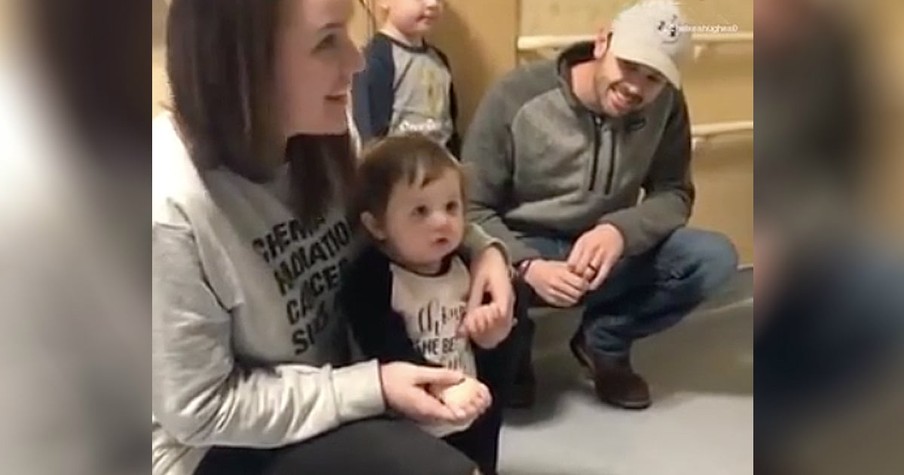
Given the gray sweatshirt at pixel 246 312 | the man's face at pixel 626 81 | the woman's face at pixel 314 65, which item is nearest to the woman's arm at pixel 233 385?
the gray sweatshirt at pixel 246 312

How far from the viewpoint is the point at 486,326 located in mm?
843

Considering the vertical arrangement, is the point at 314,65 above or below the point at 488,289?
above

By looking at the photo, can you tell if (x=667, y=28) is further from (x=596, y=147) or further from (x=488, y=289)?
(x=488, y=289)

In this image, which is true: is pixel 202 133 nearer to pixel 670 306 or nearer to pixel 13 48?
pixel 13 48

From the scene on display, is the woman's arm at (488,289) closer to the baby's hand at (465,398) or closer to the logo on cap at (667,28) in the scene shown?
the baby's hand at (465,398)

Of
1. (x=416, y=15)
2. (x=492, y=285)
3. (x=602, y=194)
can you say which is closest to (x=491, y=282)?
(x=492, y=285)

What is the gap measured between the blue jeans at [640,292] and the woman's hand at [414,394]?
116mm

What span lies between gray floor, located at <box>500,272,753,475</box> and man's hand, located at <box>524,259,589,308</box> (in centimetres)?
2

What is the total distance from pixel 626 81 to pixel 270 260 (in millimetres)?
294

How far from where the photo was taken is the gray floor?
840 mm

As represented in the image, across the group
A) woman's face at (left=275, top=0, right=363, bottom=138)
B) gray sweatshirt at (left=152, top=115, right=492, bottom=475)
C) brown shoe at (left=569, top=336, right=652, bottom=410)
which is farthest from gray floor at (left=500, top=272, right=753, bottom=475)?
woman's face at (left=275, top=0, right=363, bottom=138)

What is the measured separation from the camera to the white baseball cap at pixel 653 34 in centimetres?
83

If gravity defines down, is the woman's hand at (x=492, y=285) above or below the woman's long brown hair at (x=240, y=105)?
below

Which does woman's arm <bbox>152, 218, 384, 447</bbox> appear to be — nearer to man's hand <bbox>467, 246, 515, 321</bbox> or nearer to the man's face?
man's hand <bbox>467, 246, 515, 321</bbox>
